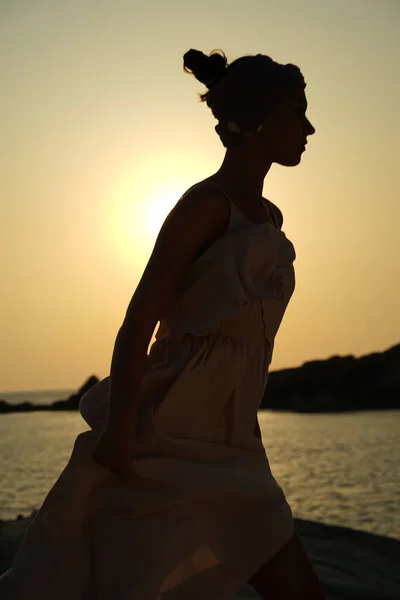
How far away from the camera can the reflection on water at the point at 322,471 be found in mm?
8828

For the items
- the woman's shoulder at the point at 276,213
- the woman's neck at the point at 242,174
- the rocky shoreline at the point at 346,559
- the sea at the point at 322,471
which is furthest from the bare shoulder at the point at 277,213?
the sea at the point at 322,471

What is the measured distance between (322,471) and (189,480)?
1204 cm

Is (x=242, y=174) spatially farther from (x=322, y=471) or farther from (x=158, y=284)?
(x=322, y=471)

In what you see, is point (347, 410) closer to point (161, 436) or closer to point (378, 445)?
point (378, 445)

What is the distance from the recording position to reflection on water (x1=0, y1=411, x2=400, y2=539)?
29.0 feet

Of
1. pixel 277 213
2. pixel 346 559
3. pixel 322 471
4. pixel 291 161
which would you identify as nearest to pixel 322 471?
pixel 322 471

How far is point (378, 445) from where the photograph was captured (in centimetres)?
1933

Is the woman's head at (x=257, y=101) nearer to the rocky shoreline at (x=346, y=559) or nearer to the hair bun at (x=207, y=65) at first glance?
the hair bun at (x=207, y=65)

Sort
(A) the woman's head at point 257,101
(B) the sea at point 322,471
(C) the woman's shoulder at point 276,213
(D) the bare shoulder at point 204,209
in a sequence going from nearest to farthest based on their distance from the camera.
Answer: (D) the bare shoulder at point 204,209
(A) the woman's head at point 257,101
(C) the woman's shoulder at point 276,213
(B) the sea at point 322,471

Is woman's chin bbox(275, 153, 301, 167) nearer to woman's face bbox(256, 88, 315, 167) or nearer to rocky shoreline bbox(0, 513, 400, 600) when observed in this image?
woman's face bbox(256, 88, 315, 167)

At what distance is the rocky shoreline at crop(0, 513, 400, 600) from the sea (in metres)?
1.57

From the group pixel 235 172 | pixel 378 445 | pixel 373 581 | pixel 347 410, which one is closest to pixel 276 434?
pixel 378 445

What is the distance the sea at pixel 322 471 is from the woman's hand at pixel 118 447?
5463mm

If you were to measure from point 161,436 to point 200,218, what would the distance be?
557 mm
